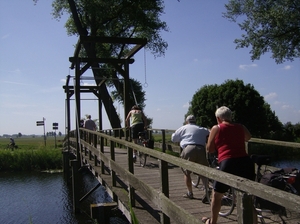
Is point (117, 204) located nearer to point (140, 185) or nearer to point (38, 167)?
point (140, 185)

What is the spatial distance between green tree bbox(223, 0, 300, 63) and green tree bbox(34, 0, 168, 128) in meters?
5.95

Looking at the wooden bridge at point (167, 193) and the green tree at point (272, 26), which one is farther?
the green tree at point (272, 26)

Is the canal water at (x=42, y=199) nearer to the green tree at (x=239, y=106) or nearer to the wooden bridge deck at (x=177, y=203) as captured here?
the wooden bridge deck at (x=177, y=203)

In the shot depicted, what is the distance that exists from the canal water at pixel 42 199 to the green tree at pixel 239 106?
18099 millimetres

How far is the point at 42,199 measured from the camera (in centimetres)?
1684

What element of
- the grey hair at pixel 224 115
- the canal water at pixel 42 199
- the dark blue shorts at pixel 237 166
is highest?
the grey hair at pixel 224 115

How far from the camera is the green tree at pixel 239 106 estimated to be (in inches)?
1431

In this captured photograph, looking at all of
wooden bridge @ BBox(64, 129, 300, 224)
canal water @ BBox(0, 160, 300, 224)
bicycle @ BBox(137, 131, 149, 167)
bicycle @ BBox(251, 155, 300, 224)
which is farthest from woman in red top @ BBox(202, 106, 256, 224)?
canal water @ BBox(0, 160, 300, 224)

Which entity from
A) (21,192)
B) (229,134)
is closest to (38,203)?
(21,192)

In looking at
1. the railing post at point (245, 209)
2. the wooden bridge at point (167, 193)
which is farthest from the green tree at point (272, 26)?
the railing post at point (245, 209)

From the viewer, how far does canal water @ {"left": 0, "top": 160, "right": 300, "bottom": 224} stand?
42.3 ft

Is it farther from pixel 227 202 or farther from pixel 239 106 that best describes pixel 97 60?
pixel 239 106

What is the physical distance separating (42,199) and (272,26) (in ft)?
44.3

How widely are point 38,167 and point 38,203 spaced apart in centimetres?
1214
